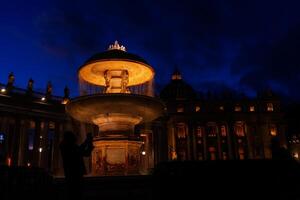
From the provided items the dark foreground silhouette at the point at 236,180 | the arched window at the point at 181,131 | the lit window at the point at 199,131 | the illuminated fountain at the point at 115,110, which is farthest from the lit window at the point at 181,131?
the dark foreground silhouette at the point at 236,180

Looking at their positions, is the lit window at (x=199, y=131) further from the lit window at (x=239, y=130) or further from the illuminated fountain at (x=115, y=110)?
the illuminated fountain at (x=115, y=110)

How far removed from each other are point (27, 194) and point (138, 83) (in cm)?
1511

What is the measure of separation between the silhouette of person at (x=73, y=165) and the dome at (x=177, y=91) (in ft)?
359

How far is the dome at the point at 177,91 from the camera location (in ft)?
395

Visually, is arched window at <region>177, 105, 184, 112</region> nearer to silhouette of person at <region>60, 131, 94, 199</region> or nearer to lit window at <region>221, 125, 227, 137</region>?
lit window at <region>221, 125, 227, 137</region>

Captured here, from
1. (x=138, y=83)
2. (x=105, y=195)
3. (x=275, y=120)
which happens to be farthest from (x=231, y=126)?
(x=105, y=195)

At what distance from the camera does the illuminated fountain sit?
1741 cm

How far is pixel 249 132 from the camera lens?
93.6 m

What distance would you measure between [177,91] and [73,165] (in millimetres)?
114882

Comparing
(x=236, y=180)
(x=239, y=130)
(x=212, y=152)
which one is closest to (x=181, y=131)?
(x=212, y=152)

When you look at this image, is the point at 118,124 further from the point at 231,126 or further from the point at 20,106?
the point at 231,126

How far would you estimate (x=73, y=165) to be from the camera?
27.4 ft

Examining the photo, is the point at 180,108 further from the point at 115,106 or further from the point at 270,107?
the point at 115,106

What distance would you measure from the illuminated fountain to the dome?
320 feet
